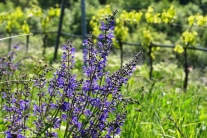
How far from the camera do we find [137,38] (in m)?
14.5

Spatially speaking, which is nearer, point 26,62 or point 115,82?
point 115,82

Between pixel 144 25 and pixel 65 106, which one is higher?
pixel 144 25

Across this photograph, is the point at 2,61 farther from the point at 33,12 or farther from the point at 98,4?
the point at 98,4

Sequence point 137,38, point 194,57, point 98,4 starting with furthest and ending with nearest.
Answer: point 98,4 → point 137,38 → point 194,57

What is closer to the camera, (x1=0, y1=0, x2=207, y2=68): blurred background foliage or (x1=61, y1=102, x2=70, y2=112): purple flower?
(x1=61, y1=102, x2=70, y2=112): purple flower

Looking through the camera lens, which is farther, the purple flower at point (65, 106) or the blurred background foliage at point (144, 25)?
the blurred background foliage at point (144, 25)

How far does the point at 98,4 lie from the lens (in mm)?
18094

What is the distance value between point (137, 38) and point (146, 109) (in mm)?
11284

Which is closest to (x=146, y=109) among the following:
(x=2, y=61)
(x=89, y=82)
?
(x=2, y=61)

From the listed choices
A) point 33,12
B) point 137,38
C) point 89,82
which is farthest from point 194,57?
point 89,82

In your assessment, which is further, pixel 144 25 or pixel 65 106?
pixel 144 25

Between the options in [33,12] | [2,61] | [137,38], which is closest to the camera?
[2,61]

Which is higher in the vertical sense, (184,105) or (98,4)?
(98,4)

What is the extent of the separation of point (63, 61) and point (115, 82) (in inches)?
10.4
